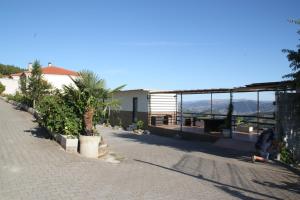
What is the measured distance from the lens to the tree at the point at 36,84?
1039 inches

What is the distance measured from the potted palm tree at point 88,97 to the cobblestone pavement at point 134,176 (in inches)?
52.2

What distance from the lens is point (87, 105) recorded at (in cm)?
1258

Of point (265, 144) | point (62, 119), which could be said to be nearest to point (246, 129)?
point (265, 144)

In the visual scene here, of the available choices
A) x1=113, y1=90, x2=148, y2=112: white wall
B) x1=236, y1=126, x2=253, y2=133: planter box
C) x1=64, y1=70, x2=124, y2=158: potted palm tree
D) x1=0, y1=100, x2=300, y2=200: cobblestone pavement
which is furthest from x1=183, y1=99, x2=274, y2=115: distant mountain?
x1=64, y1=70, x2=124, y2=158: potted palm tree

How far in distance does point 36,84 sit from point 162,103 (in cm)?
916

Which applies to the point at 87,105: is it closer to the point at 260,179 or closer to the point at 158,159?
the point at 158,159

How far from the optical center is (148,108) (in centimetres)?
2622

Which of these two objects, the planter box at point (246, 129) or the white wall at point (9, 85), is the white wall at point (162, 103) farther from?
the white wall at point (9, 85)

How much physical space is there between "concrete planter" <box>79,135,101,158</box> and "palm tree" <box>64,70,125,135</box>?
3.09ft

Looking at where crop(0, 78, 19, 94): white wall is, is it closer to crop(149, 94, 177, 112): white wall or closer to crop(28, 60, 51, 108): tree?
crop(28, 60, 51, 108): tree

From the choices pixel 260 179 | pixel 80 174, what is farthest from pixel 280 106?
pixel 80 174

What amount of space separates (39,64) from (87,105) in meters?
15.8

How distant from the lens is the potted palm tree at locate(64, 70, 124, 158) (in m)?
12.5

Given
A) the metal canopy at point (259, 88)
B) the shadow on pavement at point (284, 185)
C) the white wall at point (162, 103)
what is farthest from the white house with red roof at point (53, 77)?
the shadow on pavement at point (284, 185)
